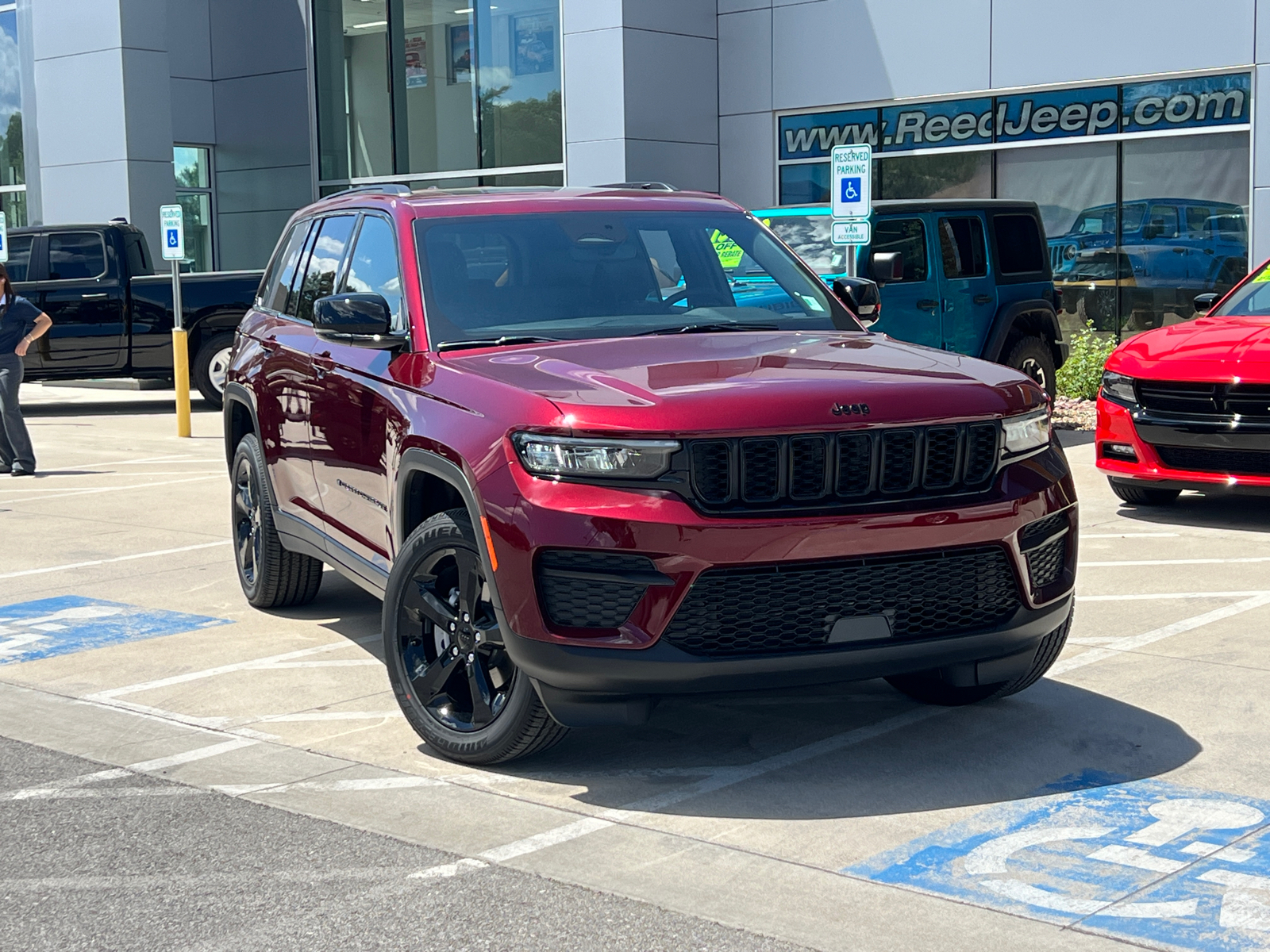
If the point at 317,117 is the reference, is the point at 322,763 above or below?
below

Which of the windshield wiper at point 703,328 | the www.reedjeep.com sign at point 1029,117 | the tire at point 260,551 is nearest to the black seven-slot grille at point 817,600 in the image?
the windshield wiper at point 703,328

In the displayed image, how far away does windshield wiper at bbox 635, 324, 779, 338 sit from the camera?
589 centimetres

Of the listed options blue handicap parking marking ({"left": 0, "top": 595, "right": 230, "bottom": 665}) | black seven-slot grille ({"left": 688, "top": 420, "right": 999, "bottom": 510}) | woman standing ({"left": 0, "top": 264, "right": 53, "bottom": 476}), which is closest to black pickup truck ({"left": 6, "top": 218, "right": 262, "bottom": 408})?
woman standing ({"left": 0, "top": 264, "right": 53, "bottom": 476})

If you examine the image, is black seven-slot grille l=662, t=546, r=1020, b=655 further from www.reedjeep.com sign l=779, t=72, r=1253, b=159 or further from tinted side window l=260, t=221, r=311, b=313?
www.reedjeep.com sign l=779, t=72, r=1253, b=159

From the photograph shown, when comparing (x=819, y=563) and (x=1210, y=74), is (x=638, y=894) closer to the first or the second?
(x=819, y=563)

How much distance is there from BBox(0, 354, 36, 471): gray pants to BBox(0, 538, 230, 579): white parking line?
4.51 m

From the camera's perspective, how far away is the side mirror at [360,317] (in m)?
5.77

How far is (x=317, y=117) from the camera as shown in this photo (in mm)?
27328

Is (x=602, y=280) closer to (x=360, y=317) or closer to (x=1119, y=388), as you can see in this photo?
(x=360, y=317)

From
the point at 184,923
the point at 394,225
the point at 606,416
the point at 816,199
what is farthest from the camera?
the point at 816,199

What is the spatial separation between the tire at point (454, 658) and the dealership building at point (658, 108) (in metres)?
14.6

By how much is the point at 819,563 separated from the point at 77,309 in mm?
16600

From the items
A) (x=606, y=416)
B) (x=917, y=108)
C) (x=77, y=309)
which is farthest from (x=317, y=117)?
(x=606, y=416)

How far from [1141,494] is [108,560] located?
20.3 feet
